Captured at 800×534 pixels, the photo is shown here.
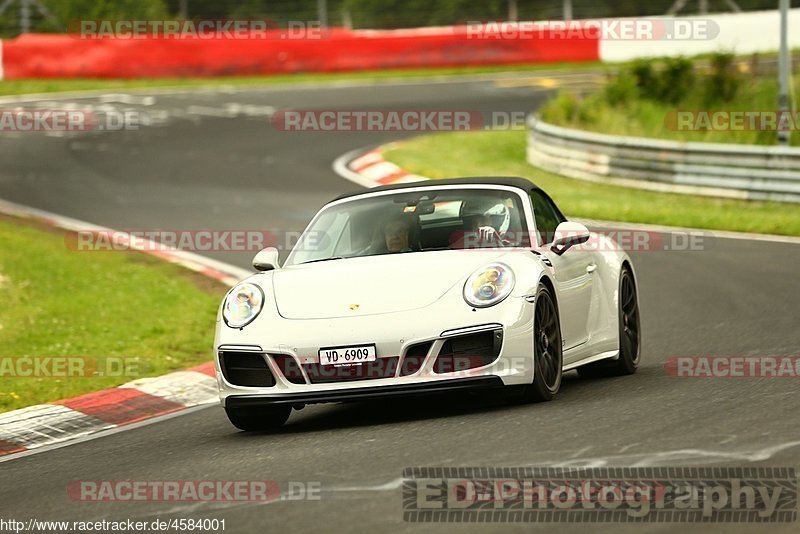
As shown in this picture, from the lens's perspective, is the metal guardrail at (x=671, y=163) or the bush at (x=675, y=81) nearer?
the metal guardrail at (x=671, y=163)

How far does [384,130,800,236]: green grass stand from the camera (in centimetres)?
1760

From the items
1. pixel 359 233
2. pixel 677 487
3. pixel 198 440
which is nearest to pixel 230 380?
pixel 198 440

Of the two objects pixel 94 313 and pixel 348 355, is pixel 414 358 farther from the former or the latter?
pixel 94 313

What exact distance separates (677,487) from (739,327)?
17.6 ft

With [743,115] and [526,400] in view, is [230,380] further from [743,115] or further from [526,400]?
[743,115]

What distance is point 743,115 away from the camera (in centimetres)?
2411

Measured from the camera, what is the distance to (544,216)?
9273 mm

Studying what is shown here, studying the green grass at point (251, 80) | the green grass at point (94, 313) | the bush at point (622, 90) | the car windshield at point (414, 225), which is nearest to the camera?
the car windshield at point (414, 225)

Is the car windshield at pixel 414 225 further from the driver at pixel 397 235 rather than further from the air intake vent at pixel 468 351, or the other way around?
the air intake vent at pixel 468 351

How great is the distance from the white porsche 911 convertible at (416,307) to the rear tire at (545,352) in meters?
0.01

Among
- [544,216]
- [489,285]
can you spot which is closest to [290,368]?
[489,285]

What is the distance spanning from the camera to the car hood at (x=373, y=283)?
25.5 feet

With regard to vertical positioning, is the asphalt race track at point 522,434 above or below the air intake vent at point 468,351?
below

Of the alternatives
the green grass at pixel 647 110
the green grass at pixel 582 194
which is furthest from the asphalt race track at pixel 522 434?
the green grass at pixel 647 110
